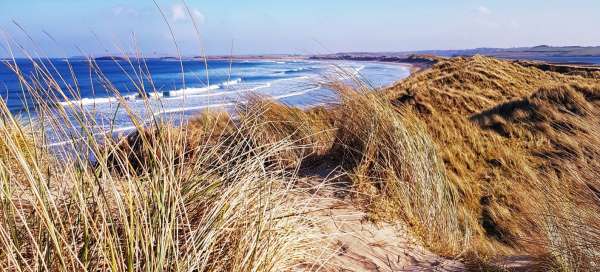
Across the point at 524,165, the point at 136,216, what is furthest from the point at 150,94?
the point at 524,165

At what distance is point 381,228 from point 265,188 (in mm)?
1256

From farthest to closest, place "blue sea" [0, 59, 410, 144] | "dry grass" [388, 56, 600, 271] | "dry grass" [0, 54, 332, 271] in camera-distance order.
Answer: "dry grass" [388, 56, 600, 271]
"blue sea" [0, 59, 410, 144]
"dry grass" [0, 54, 332, 271]

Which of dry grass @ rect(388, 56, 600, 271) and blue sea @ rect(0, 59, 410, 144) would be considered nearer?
blue sea @ rect(0, 59, 410, 144)

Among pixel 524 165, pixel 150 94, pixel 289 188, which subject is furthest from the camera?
pixel 524 165

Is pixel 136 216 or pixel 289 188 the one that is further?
pixel 289 188

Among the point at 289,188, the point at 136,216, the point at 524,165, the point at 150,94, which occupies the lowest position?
the point at 524,165

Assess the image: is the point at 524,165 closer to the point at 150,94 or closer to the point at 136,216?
the point at 150,94

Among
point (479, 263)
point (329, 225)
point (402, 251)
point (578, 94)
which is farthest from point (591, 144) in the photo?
point (578, 94)

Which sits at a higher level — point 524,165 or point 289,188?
point 289,188

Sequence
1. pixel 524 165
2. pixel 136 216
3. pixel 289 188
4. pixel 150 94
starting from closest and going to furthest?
pixel 136 216 → pixel 150 94 → pixel 289 188 → pixel 524 165

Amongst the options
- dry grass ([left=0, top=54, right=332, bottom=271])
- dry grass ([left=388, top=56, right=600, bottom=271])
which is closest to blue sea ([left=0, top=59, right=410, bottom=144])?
dry grass ([left=0, top=54, right=332, bottom=271])

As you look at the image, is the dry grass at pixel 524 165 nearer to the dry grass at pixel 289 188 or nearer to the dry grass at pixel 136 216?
the dry grass at pixel 289 188

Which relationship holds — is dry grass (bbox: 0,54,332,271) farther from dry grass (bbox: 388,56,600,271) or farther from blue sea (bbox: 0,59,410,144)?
dry grass (bbox: 388,56,600,271)

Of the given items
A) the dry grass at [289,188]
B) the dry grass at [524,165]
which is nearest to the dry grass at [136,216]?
the dry grass at [289,188]
